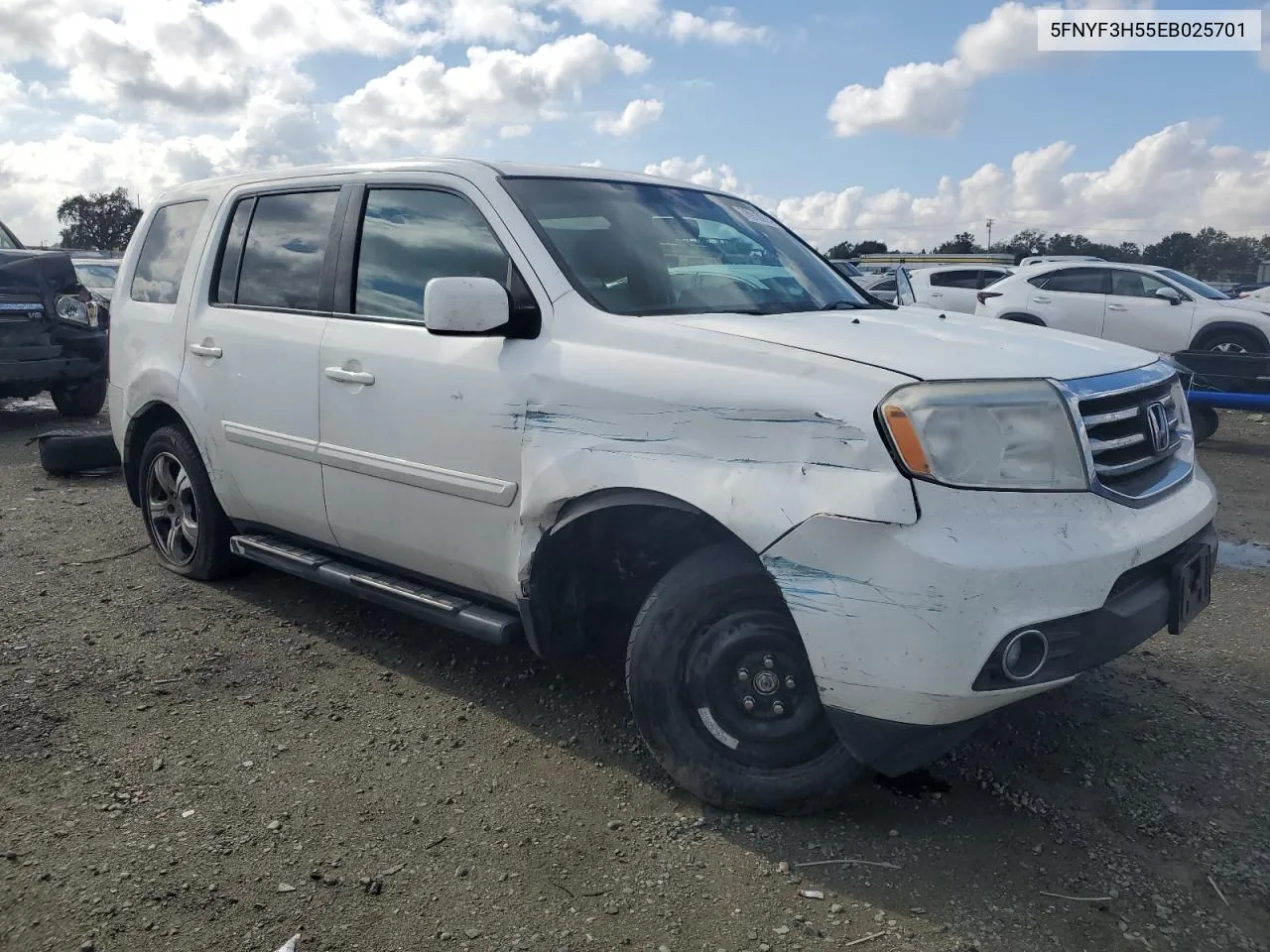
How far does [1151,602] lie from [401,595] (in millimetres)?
2320

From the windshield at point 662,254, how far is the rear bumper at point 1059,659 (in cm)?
133

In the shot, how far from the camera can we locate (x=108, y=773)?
3105 millimetres

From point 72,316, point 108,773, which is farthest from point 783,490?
point 72,316

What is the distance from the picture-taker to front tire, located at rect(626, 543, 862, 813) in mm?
2721

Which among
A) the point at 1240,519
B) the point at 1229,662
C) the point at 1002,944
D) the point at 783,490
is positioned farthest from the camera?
the point at 1240,519

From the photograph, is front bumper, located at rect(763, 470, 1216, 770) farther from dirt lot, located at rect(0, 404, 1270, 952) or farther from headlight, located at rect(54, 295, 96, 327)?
headlight, located at rect(54, 295, 96, 327)

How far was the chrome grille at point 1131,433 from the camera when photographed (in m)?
2.57

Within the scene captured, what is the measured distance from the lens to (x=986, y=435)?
2436 mm

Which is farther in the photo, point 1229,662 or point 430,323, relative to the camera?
point 1229,662

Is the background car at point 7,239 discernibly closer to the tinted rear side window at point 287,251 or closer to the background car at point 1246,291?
the tinted rear side window at point 287,251

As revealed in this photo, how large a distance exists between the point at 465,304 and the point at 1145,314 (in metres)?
12.4

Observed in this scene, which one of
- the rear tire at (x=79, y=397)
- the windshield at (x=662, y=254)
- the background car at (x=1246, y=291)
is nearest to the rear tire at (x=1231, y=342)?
the background car at (x=1246, y=291)

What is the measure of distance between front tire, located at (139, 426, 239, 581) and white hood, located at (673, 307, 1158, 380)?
2649mm

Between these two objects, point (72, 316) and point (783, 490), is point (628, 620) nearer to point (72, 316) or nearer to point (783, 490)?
point (783, 490)
